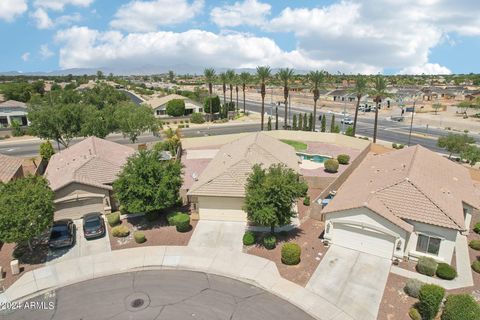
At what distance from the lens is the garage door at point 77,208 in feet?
90.6

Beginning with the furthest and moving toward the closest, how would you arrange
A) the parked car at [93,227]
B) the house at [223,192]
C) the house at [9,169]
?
the house at [9,169], the house at [223,192], the parked car at [93,227]

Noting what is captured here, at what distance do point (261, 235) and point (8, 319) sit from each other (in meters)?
16.5

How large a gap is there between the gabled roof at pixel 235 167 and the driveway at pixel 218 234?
8.73 feet

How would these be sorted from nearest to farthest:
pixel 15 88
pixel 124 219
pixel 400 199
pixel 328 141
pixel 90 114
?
1. pixel 400 199
2. pixel 124 219
3. pixel 90 114
4. pixel 328 141
5. pixel 15 88

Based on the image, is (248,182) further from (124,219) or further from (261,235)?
(124,219)

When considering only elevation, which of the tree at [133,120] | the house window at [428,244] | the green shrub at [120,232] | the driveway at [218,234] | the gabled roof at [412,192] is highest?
the tree at [133,120]

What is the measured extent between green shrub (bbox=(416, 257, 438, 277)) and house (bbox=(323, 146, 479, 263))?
2.76ft

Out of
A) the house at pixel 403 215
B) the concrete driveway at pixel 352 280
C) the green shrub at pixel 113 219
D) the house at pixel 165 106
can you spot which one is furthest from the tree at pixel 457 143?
the house at pixel 165 106

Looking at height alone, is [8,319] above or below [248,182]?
below

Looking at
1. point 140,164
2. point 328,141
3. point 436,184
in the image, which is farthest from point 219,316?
point 328,141

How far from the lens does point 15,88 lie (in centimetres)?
10825

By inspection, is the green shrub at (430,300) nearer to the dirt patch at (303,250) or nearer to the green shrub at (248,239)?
the dirt patch at (303,250)

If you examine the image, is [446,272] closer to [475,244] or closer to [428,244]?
[428,244]

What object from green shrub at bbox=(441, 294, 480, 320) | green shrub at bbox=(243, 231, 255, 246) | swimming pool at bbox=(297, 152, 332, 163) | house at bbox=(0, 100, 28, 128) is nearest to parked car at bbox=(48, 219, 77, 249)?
green shrub at bbox=(243, 231, 255, 246)
